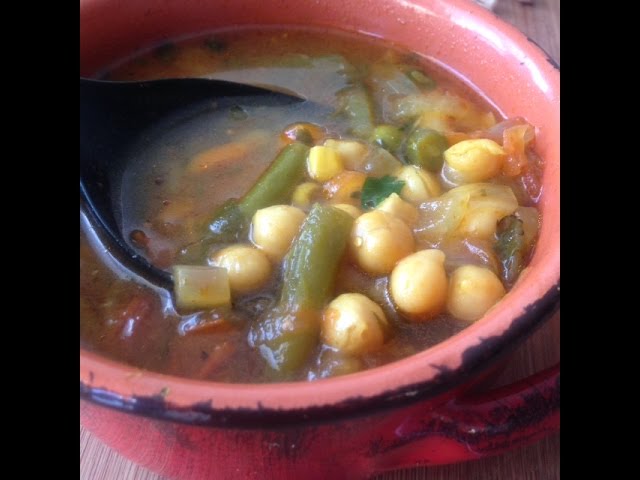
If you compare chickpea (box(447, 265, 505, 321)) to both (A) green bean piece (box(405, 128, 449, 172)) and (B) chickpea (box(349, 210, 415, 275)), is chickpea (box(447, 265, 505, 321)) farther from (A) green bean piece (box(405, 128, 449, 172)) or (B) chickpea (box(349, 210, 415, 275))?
(A) green bean piece (box(405, 128, 449, 172))

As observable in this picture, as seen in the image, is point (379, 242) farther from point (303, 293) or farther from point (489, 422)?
point (489, 422)

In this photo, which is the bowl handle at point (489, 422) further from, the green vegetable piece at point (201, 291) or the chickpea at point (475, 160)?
the chickpea at point (475, 160)

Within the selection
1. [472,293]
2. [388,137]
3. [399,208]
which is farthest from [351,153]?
[472,293]

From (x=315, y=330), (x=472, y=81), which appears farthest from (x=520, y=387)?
(x=472, y=81)

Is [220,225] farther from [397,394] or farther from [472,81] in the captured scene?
[472,81]

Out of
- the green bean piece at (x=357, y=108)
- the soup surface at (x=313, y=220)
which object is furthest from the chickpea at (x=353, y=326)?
the green bean piece at (x=357, y=108)
